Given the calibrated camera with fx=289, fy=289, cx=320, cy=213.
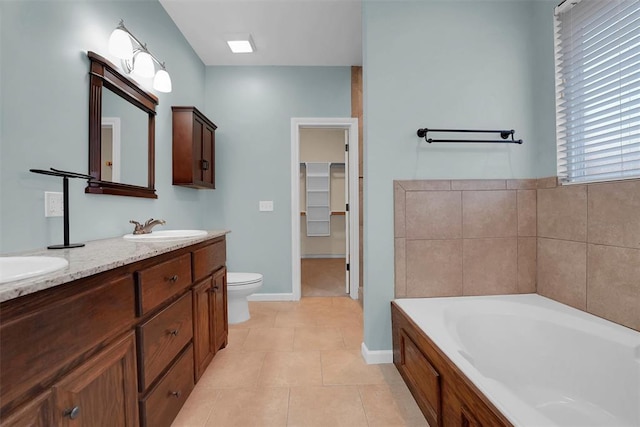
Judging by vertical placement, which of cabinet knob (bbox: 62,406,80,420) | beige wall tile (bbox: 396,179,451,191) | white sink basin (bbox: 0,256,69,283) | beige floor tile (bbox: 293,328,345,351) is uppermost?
beige wall tile (bbox: 396,179,451,191)

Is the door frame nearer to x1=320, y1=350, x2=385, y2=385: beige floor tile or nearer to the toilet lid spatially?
the toilet lid

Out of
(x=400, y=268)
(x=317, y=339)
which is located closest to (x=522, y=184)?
(x=400, y=268)

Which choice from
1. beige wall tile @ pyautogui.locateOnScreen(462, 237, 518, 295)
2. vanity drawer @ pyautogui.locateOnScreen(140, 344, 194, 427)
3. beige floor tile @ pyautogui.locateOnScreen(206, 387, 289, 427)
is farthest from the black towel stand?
vanity drawer @ pyautogui.locateOnScreen(140, 344, 194, 427)

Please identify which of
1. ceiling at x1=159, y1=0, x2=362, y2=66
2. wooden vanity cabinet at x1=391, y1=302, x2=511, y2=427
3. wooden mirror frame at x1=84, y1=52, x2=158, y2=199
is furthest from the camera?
ceiling at x1=159, y1=0, x2=362, y2=66

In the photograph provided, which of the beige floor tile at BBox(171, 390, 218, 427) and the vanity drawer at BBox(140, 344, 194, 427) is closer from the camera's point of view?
the vanity drawer at BBox(140, 344, 194, 427)

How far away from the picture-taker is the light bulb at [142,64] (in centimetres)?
180

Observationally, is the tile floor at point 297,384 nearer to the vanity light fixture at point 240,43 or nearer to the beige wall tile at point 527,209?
the beige wall tile at point 527,209

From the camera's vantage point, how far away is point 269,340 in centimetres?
228

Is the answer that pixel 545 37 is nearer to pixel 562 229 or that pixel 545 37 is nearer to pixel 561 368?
pixel 562 229

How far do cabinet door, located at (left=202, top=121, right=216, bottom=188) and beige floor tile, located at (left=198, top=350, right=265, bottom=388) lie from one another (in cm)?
156

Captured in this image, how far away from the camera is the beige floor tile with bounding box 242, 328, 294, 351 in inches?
→ 84.9

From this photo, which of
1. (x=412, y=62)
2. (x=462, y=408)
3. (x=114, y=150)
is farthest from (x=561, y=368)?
(x=114, y=150)

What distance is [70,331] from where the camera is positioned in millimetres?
753

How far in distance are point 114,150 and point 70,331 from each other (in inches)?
50.3
